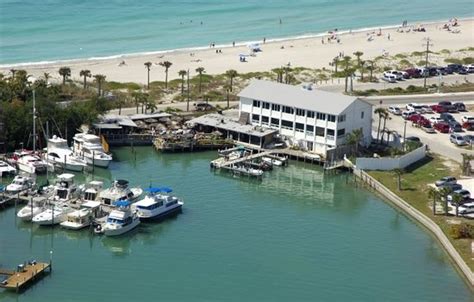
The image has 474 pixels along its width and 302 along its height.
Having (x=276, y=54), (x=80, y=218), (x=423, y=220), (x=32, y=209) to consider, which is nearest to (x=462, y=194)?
(x=423, y=220)

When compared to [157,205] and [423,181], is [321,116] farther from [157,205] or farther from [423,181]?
[157,205]

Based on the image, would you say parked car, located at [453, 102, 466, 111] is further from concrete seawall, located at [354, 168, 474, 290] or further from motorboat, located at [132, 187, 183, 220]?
motorboat, located at [132, 187, 183, 220]

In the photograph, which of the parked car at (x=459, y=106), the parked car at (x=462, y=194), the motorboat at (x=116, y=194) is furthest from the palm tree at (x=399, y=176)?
the parked car at (x=459, y=106)

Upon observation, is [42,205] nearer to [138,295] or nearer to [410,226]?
[138,295]

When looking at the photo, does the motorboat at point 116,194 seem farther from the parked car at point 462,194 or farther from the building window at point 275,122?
the parked car at point 462,194

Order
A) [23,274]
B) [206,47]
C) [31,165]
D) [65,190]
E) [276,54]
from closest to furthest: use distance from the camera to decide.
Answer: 1. [23,274]
2. [65,190]
3. [31,165]
4. [276,54]
5. [206,47]

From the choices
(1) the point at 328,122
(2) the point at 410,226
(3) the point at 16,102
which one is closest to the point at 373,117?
(1) the point at 328,122

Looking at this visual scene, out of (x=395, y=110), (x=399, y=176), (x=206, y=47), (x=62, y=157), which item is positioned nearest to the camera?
(x=399, y=176)
